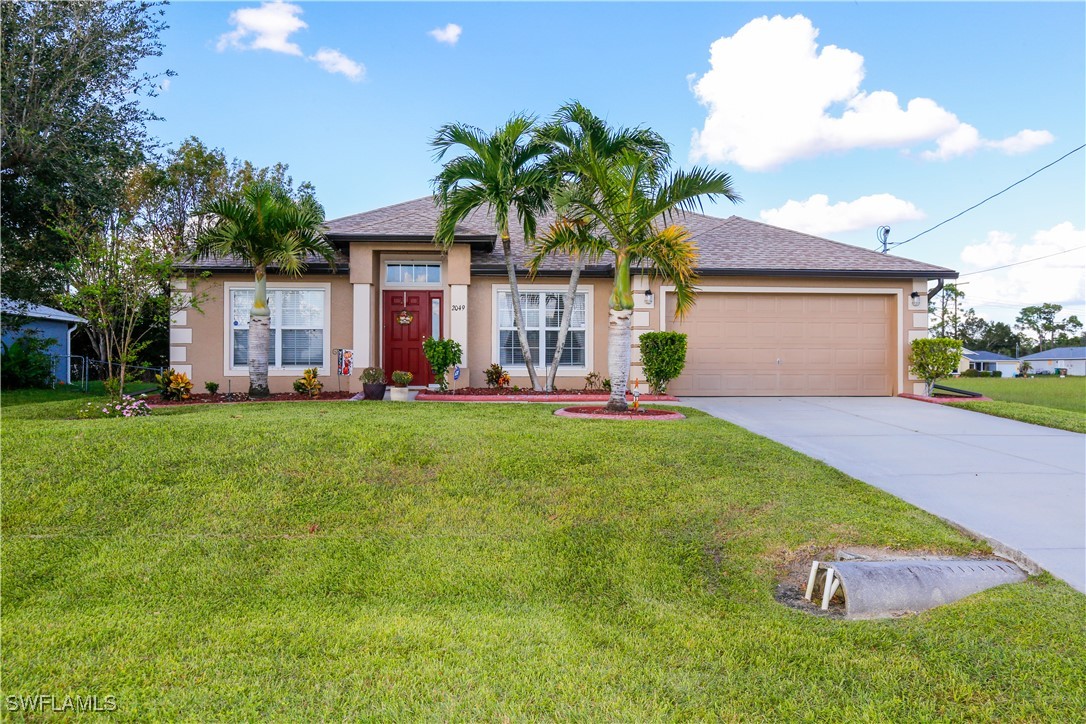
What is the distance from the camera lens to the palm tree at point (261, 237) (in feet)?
36.9

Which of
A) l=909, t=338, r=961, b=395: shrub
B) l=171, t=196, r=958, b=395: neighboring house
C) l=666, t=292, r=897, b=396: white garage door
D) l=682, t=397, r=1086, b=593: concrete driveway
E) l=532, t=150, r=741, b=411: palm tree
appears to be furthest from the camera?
l=666, t=292, r=897, b=396: white garage door

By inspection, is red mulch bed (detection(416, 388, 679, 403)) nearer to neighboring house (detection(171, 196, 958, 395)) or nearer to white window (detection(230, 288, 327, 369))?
neighboring house (detection(171, 196, 958, 395))

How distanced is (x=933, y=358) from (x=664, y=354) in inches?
230

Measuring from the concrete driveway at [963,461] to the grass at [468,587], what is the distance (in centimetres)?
46

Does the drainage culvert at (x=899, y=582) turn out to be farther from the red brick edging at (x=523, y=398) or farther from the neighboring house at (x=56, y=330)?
the neighboring house at (x=56, y=330)

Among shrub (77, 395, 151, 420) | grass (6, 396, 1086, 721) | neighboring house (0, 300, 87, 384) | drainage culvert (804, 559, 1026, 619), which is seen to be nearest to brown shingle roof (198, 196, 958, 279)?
shrub (77, 395, 151, 420)

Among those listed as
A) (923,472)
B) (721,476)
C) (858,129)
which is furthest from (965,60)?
(721,476)

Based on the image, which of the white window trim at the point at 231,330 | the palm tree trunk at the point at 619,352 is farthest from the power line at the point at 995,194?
the white window trim at the point at 231,330

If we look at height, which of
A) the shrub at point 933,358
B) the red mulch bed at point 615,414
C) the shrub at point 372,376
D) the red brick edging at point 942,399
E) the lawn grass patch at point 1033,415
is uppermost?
the shrub at point 933,358

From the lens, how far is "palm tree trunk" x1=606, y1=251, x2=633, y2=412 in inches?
362

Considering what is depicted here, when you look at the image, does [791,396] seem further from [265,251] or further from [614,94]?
[265,251]

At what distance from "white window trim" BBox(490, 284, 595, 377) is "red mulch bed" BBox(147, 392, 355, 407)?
128 inches

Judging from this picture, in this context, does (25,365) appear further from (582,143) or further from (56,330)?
(582,143)

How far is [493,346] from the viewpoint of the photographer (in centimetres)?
1355
